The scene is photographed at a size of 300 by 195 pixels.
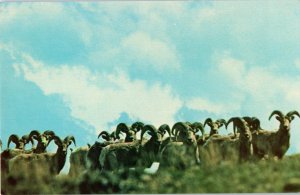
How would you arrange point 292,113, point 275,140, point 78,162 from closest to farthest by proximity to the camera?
point 292,113
point 275,140
point 78,162

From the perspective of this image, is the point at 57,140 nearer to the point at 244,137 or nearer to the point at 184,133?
the point at 184,133

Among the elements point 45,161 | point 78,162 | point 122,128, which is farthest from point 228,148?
point 45,161

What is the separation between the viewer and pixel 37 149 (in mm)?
6762

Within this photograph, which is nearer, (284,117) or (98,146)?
(284,117)

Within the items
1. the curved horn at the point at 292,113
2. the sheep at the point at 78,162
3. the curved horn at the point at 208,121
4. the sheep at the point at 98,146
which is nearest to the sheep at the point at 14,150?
the sheep at the point at 78,162

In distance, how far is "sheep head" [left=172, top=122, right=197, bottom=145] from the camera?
21.4 ft

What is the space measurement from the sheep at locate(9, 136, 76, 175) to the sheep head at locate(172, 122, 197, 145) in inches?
41.0

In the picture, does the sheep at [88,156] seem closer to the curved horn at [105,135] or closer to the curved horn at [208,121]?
the curved horn at [105,135]

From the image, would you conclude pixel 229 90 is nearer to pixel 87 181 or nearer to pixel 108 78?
pixel 108 78

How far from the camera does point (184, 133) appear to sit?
6.57 meters

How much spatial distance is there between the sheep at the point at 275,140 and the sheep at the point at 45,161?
1.79m

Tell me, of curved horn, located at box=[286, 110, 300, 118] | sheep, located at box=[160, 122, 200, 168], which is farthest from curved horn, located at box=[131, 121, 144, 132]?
curved horn, located at box=[286, 110, 300, 118]

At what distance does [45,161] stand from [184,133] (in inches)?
52.8

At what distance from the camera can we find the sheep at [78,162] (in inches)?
261
